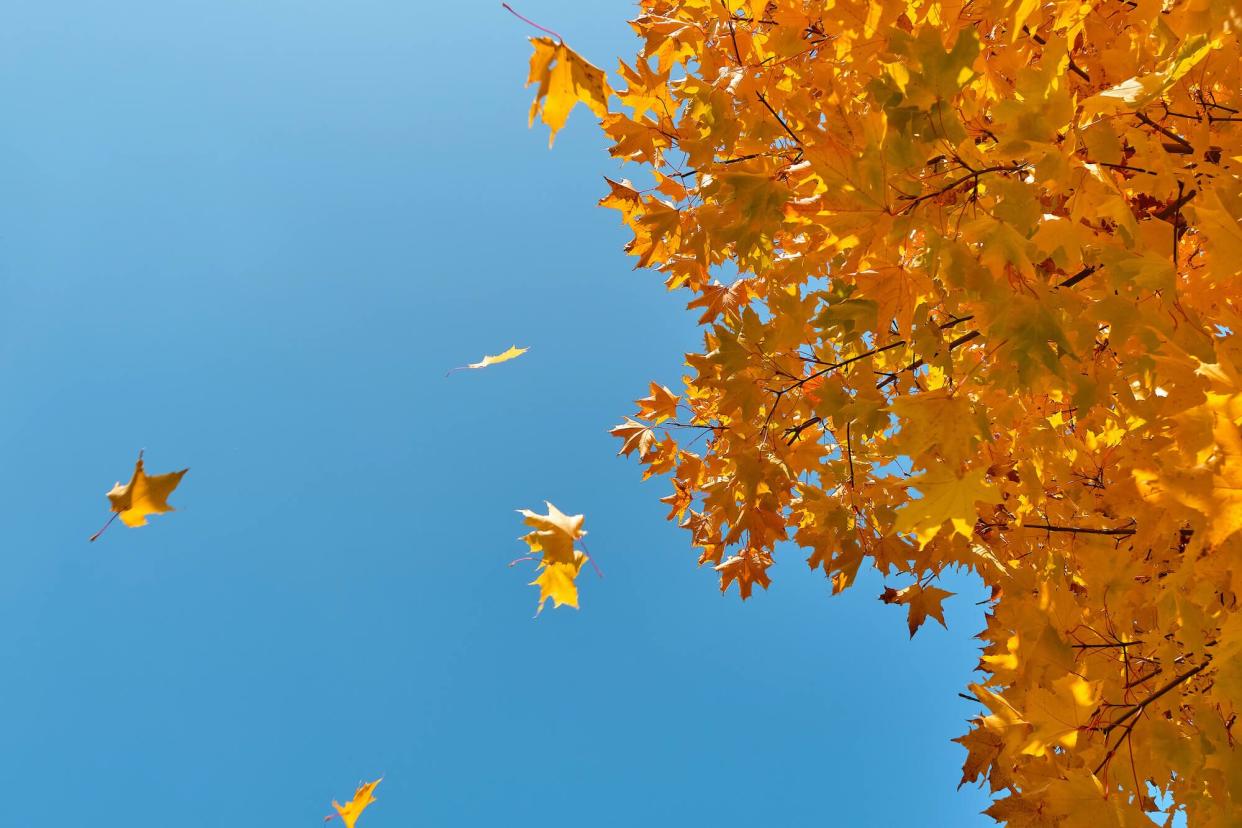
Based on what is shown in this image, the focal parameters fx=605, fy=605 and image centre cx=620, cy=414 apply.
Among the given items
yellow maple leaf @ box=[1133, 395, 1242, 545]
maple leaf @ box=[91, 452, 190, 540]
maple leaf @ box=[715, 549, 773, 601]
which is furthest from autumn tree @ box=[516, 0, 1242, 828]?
maple leaf @ box=[91, 452, 190, 540]

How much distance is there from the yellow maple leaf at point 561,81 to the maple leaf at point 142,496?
150 cm

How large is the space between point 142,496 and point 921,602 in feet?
9.95

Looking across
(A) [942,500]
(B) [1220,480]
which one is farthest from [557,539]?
(B) [1220,480]

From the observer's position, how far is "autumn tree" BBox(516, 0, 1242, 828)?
1402 mm

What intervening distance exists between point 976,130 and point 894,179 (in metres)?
0.39

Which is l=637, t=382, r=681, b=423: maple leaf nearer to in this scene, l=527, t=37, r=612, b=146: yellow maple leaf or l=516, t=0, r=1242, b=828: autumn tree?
l=516, t=0, r=1242, b=828: autumn tree

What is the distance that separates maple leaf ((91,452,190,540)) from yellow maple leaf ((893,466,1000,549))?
2060 millimetres

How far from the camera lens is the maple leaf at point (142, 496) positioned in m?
1.77

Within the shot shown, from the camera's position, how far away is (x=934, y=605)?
2.75 m

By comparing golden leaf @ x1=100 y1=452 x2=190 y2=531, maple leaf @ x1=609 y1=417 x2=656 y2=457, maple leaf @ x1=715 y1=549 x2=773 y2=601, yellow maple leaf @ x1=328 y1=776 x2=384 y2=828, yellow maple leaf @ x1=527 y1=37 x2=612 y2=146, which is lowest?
yellow maple leaf @ x1=328 y1=776 x2=384 y2=828

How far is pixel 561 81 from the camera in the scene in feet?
5.72

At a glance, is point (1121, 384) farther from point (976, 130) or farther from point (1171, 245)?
point (976, 130)

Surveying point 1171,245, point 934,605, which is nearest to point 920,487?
point 1171,245

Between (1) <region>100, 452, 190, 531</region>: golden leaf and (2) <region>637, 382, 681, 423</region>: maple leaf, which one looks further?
(2) <region>637, 382, 681, 423</region>: maple leaf
